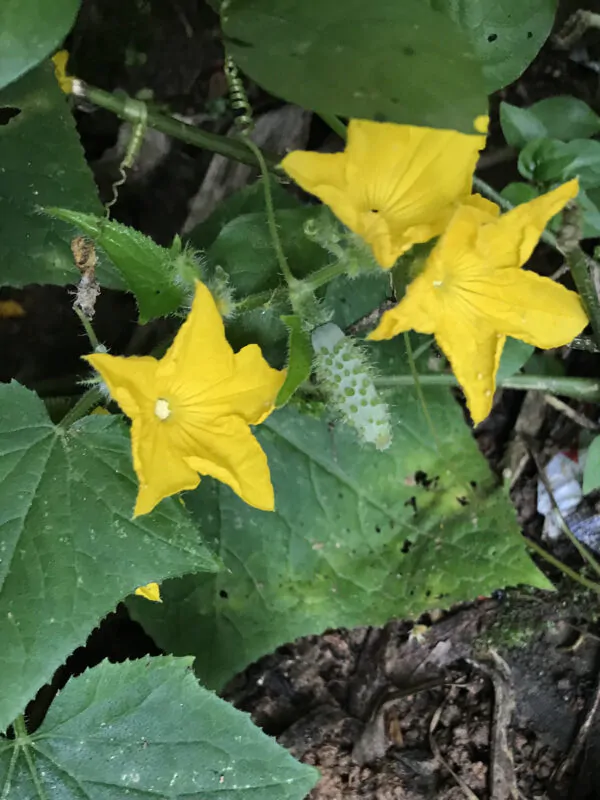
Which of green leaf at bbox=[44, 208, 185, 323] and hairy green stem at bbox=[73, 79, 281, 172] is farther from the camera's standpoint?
hairy green stem at bbox=[73, 79, 281, 172]

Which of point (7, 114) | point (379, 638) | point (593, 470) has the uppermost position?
A: point (7, 114)

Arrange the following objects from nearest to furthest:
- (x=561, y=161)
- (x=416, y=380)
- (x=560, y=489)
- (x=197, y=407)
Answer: (x=197, y=407) < (x=416, y=380) < (x=561, y=161) < (x=560, y=489)

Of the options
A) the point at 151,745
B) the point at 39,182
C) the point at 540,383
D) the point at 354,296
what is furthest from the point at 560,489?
the point at 39,182

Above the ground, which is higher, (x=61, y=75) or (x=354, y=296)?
(x=61, y=75)

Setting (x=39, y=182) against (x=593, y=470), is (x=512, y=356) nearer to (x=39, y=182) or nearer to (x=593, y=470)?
(x=593, y=470)

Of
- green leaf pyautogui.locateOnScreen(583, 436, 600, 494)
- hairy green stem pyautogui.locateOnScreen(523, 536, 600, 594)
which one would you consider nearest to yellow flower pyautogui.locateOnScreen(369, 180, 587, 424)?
green leaf pyautogui.locateOnScreen(583, 436, 600, 494)

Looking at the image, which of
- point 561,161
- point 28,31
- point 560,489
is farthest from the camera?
point 560,489

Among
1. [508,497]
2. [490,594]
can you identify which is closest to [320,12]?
[508,497]

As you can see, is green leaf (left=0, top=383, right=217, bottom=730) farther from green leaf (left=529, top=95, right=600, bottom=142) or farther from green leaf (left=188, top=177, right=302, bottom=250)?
green leaf (left=529, top=95, right=600, bottom=142)
